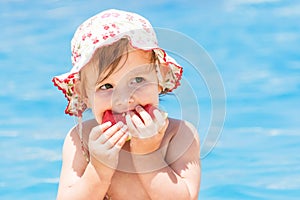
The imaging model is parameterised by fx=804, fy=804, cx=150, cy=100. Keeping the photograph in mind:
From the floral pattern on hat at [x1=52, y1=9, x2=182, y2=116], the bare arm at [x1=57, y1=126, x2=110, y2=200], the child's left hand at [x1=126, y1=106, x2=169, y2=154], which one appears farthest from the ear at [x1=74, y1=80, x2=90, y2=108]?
the child's left hand at [x1=126, y1=106, x2=169, y2=154]

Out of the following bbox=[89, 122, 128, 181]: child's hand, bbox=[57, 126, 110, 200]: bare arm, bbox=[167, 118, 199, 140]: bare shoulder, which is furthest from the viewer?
bbox=[167, 118, 199, 140]: bare shoulder

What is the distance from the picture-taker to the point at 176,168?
4.69 metres

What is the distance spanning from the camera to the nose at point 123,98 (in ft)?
14.4

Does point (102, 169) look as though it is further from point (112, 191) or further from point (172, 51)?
point (172, 51)

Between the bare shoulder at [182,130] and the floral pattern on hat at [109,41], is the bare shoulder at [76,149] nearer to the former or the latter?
the floral pattern on hat at [109,41]

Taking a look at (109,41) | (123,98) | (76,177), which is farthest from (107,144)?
(109,41)

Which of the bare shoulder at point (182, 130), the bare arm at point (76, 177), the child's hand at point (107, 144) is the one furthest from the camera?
the bare shoulder at point (182, 130)

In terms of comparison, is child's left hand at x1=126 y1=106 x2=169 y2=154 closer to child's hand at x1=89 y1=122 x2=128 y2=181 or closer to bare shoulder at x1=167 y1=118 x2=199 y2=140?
child's hand at x1=89 y1=122 x2=128 y2=181

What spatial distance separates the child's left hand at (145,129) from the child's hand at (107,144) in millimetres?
55

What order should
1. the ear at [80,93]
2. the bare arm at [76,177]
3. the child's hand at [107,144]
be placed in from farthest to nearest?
the ear at [80,93] → the bare arm at [76,177] → the child's hand at [107,144]

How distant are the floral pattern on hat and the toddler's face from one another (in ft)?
0.30

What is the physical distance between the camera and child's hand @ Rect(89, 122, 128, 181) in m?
4.33

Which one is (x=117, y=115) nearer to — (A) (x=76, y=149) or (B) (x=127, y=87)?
(B) (x=127, y=87)

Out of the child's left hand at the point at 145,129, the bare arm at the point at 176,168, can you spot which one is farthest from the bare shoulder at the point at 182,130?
the child's left hand at the point at 145,129
